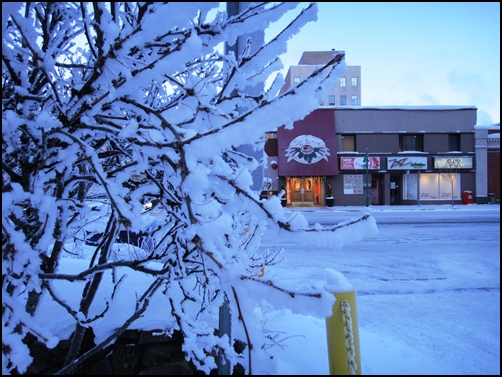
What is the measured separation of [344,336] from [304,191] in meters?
23.5

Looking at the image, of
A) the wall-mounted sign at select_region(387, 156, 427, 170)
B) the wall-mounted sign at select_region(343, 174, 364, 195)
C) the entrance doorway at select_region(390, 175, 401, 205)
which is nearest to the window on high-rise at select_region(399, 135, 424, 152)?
the wall-mounted sign at select_region(387, 156, 427, 170)

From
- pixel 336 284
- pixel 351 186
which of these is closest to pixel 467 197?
pixel 351 186

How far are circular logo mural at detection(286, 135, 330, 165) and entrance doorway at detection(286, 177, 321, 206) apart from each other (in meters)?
2.30

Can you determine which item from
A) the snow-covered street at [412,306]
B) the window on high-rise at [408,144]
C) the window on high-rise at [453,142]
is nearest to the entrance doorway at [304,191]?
the window on high-rise at [408,144]

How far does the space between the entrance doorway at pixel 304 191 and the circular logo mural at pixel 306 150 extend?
230 cm

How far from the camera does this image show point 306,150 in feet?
76.1

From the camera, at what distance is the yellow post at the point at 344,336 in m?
2.24

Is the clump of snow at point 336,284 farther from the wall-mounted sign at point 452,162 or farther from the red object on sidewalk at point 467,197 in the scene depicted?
the red object on sidewalk at point 467,197

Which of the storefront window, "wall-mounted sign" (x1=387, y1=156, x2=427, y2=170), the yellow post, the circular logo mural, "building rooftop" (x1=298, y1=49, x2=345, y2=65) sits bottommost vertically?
the yellow post

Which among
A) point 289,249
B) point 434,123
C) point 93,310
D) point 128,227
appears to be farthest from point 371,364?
point 434,123

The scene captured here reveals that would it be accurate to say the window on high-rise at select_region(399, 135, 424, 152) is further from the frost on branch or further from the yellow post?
the frost on branch

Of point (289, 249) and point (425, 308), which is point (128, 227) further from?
point (289, 249)

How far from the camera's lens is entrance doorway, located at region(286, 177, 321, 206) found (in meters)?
25.1

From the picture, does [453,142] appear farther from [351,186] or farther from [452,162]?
[351,186]
